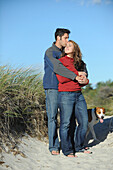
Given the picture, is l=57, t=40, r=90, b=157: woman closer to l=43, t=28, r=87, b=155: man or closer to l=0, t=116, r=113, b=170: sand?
l=43, t=28, r=87, b=155: man

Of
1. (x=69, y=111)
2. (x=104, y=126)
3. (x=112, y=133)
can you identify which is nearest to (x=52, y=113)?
(x=69, y=111)

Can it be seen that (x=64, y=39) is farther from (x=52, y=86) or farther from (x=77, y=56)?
(x=52, y=86)

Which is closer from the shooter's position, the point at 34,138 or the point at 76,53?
the point at 76,53

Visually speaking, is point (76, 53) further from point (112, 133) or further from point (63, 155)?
point (112, 133)

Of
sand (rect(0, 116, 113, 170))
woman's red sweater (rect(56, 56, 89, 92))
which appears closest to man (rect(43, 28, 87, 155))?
woman's red sweater (rect(56, 56, 89, 92))

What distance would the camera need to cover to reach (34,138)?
16.7ft

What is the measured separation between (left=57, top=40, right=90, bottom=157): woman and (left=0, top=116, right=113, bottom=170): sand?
0.25 meters

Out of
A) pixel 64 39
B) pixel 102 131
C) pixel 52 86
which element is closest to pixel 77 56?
pixel 64 39

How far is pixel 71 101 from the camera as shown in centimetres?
418

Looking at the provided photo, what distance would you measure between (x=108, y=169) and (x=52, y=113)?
1364 millimetres

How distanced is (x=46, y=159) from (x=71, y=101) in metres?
1.11

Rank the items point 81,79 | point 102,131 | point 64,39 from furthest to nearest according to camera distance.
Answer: point 102,131
point 64,39
point 81,79

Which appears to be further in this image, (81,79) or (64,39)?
(64,39)

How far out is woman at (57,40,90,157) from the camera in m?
4.18
